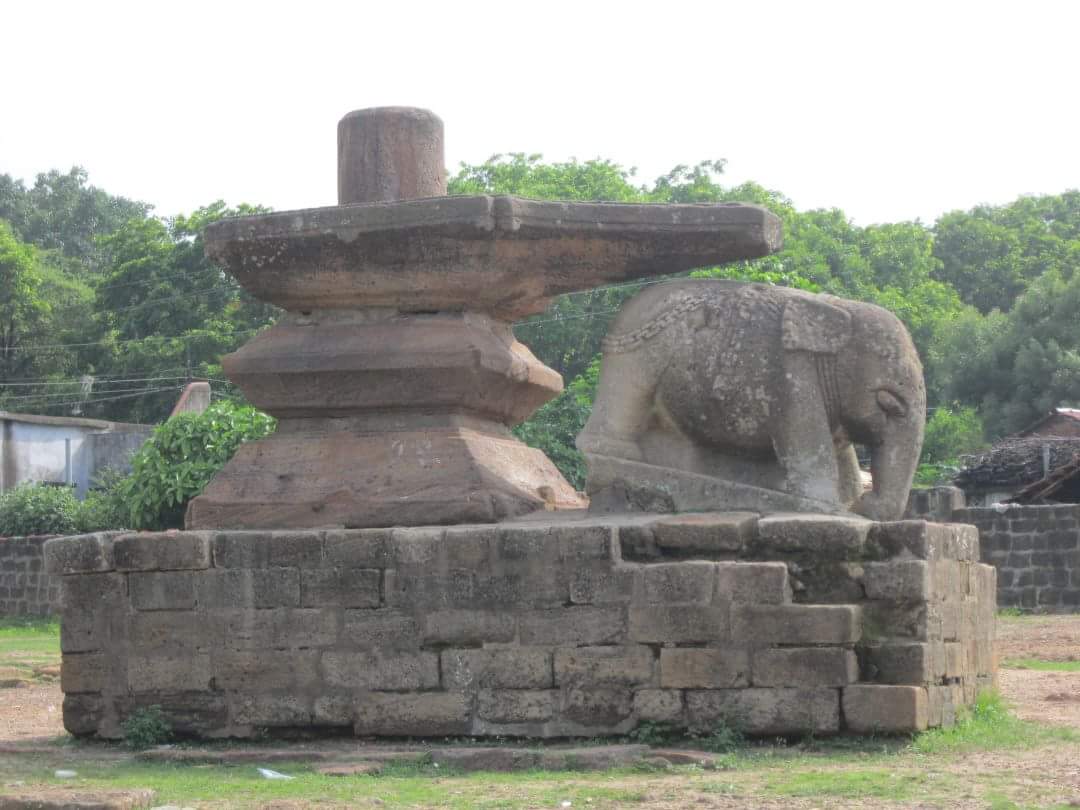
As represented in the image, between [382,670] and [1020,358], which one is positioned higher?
[1020,358]

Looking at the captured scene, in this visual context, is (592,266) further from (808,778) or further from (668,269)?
(808,778)

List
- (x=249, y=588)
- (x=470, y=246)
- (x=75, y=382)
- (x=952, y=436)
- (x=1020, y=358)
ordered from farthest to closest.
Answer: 1. (x=75, y=382)
2. (x=1020, y=358)
3. (x=952, y=436)
4. (x=470, y=246)
5. (x=249, y=588)

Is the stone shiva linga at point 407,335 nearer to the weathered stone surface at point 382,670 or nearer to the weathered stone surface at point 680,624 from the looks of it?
the weathered stone surface at point 382,670

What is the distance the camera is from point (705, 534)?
294 inches

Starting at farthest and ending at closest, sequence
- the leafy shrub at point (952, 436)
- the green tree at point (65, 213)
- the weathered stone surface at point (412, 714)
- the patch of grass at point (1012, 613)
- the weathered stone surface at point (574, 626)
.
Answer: the green tree at point (65, 213), the leafy shrub at point (952, 436), the patch of grass at point (1012, 613), the weathered stone surface at point (412, 714), the weathered stone surface at point (574, 626)

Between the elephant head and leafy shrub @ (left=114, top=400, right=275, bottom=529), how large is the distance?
1087 cm

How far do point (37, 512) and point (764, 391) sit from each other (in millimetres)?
19351

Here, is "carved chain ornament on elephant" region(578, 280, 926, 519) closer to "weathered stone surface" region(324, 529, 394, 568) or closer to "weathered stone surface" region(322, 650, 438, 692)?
"weathered stone surface" region(324, 529, 394, 568)

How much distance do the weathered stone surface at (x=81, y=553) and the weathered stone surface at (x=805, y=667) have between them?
3.09m

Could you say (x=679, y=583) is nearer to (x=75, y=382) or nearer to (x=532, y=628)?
(x=532, y=628)

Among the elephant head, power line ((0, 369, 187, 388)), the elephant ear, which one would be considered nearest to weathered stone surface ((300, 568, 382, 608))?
the elephant head

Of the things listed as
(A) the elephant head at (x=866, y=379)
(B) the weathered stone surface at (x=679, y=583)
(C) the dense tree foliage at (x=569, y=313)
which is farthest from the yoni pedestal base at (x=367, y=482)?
(C) the dense tree foliage at (x=569, y=313)

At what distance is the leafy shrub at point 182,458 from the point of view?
18297 millimetres

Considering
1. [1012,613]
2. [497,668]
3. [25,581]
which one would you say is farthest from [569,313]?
[497,668]
